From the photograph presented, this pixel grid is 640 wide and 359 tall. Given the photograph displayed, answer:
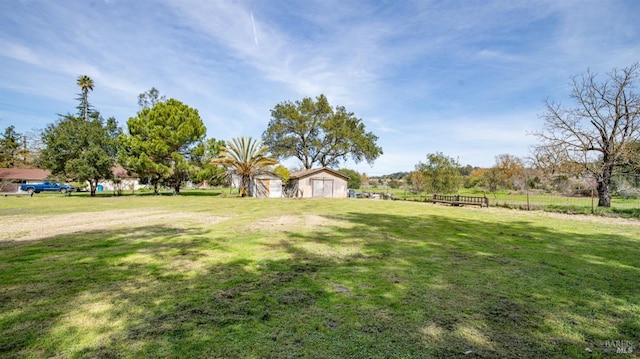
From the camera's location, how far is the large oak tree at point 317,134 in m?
39.8

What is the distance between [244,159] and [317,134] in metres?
14.9

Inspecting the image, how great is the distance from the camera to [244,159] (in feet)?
96.9

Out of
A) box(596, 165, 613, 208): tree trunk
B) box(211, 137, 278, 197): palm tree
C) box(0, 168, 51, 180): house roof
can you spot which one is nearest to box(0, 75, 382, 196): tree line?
box(211, 137, 278, 197): palm tree

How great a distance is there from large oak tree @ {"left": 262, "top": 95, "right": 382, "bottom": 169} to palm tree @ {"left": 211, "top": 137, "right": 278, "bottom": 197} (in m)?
11.2

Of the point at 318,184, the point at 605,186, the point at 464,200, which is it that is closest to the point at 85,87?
the point at 318,184

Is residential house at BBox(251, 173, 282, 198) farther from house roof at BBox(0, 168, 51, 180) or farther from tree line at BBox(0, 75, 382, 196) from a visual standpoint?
house roof at BBox(0, 168, 51, 180)

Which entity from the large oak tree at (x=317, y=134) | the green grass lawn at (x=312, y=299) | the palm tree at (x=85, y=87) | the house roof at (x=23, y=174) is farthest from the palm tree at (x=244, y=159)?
the palm tree at (x=85, y=87)

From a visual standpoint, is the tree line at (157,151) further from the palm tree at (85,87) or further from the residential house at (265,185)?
the palm tree at (85,87)

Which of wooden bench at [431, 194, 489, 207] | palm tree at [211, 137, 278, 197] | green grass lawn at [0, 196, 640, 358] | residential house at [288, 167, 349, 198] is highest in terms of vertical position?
palm tree at [211, 137, 278, 197]

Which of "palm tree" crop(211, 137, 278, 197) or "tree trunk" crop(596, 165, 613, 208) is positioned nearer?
"tree trunk" crop(596, 165, 613, 208)

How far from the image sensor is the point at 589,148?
58.4 ft

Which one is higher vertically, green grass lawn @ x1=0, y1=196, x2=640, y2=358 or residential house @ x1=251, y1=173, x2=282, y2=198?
residential house @ x1=251, y1=173, x2=282, y2=198

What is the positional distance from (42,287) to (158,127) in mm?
28576

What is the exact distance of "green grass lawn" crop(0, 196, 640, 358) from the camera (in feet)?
8.32
